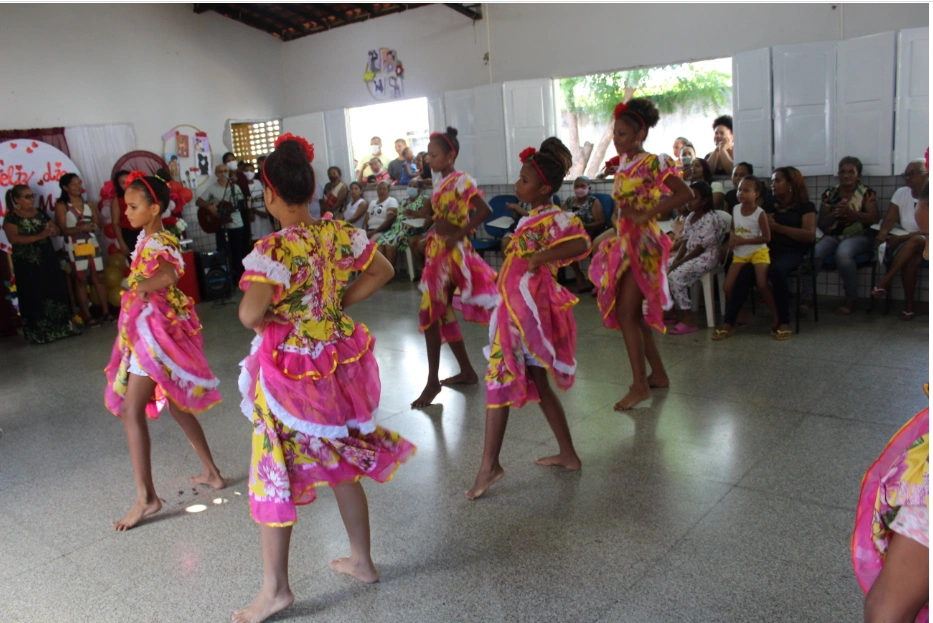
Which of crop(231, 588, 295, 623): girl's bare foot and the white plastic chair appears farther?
the white plastic chair

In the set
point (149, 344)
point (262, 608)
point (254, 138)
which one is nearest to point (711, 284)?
point (149, 344)

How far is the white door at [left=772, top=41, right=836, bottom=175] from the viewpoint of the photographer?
621 centimetres

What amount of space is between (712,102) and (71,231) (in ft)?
26.5

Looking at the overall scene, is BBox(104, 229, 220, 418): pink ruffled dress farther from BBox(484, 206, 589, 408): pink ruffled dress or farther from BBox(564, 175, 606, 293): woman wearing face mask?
BBox(564, 175, 606, 293): woman wearing face mask

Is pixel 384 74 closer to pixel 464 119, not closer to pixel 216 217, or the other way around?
pixel 464 119

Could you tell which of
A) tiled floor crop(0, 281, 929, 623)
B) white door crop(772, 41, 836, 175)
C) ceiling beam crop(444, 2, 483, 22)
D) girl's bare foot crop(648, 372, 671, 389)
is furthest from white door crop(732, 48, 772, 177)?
ceiling beam crop(444, 2, 483, 22)

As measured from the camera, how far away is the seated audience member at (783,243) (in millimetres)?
5418

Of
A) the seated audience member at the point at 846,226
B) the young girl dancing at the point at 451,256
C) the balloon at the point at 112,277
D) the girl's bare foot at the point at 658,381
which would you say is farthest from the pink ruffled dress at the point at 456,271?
the balloon at the point at 112,277

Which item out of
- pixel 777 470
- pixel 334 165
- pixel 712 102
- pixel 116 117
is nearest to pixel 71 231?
pixel 116 117

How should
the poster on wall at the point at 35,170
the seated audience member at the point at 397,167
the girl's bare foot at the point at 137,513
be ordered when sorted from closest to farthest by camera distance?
the girl's bare foot at the point at 137,513, the poster on wall at the point at 35,170, the seated audience member at the point at 397,167

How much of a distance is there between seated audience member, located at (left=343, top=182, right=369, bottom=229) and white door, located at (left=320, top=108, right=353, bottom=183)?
75 cm

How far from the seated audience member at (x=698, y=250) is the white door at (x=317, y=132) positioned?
5.91 metres

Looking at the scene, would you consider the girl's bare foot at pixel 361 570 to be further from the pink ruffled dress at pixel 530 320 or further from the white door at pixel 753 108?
the white door at pixel 753 108

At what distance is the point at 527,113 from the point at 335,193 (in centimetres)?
293
